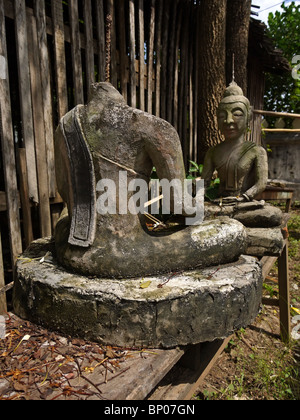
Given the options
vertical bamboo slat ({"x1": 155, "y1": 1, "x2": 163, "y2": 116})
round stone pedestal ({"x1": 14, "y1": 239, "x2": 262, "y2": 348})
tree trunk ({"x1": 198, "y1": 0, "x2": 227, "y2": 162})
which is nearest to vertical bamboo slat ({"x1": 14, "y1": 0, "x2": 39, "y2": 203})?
round stone pedestal ({"x1": 14, "y1": 239, "x2": 262, "y2": 348})

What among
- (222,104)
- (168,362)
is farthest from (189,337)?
(222,104)

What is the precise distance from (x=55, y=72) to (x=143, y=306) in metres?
2.22

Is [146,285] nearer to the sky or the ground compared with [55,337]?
nearer to the sky

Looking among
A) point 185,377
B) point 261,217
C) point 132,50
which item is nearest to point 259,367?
point 185,377

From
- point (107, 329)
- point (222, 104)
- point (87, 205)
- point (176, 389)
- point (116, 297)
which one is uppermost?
point (222, 104)

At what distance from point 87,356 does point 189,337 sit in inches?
18.2

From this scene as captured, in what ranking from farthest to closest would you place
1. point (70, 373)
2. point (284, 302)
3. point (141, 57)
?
point (141, 57), point (284, 302), point (70, 373)

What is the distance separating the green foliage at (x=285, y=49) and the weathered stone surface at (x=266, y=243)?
8618 mm

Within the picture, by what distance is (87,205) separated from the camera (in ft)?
5.29

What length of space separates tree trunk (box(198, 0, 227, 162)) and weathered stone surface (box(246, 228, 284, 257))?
2.58m

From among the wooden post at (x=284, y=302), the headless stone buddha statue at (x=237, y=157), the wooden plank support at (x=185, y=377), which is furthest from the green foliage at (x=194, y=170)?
the wooden plank support at (x=185, y=377)

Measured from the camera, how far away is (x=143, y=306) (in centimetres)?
137

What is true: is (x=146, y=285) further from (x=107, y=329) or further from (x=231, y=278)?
(x=231, y=278)

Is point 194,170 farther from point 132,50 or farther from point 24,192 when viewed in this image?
point 24,192
